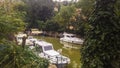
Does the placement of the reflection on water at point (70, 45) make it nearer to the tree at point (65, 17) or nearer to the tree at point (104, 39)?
the tree at point (65, 17)

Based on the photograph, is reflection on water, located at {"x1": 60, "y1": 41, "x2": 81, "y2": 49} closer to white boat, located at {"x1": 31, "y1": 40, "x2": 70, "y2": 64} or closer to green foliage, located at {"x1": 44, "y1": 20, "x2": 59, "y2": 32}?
green foliage, located at {"x1": 44, "y1": 20, "x2": 59, "y2": 32}

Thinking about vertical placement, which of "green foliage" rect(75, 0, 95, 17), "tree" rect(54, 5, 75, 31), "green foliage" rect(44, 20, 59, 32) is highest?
"green foliage" rect(75, 0, 95, 17)

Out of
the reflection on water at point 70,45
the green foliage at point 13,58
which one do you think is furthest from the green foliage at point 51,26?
the green foliage at point 13,58

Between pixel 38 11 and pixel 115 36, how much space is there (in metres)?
26.8

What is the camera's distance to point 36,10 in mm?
32125

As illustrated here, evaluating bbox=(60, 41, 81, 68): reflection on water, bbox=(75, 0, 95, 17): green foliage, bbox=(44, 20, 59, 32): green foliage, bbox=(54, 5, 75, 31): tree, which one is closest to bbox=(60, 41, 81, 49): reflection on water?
bbox=(60, 41, 81, 68): reflection on water

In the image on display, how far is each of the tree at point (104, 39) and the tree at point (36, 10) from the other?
26026 mm

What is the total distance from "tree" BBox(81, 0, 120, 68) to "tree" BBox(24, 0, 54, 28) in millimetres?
26026

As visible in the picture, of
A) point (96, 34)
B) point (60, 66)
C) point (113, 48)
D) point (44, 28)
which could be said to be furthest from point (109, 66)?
point (44, 28)

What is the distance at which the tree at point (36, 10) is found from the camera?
105ft

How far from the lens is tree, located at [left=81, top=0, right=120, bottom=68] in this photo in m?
6.09

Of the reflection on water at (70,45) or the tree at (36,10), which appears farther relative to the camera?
the tree at (36,10)

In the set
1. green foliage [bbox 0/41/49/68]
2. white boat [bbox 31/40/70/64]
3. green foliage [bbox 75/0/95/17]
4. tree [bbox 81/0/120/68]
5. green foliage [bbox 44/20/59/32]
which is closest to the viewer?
green foliage [bbox 0/41/49/68]

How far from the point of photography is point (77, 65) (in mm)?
16344
